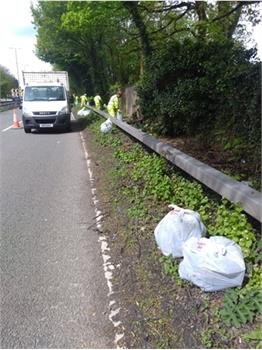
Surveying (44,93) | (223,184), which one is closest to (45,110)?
(44,93)

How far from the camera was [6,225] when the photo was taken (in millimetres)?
5551

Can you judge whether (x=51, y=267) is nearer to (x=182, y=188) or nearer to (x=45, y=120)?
(x=182, y=188)

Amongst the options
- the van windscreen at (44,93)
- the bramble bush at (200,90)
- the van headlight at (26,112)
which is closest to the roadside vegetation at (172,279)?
the bramble bush at (200,90)

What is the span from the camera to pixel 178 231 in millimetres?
3658

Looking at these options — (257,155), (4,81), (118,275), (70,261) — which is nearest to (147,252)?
(118,275)

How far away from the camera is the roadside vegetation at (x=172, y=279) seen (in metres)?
2.81

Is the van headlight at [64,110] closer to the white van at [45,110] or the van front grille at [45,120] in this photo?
the white van at [45,110]

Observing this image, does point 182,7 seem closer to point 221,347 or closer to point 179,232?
point 179,232

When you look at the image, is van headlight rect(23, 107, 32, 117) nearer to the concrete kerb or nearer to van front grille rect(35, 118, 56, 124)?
van front grille rect(35, 118, 56, 124)

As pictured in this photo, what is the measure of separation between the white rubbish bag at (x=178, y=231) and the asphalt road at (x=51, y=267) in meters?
0.71

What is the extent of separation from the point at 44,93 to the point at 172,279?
15722mm

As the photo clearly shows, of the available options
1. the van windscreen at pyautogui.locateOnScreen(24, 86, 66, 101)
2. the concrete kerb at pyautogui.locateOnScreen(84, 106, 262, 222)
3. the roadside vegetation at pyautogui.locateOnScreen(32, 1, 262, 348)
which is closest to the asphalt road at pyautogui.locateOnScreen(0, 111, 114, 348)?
the roadside vegetation at pyautogui.locateOnScreen(32, 1, 262, 348)

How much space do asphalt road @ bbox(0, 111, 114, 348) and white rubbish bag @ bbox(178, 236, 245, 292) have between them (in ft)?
2.58

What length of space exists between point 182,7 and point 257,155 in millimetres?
14525
